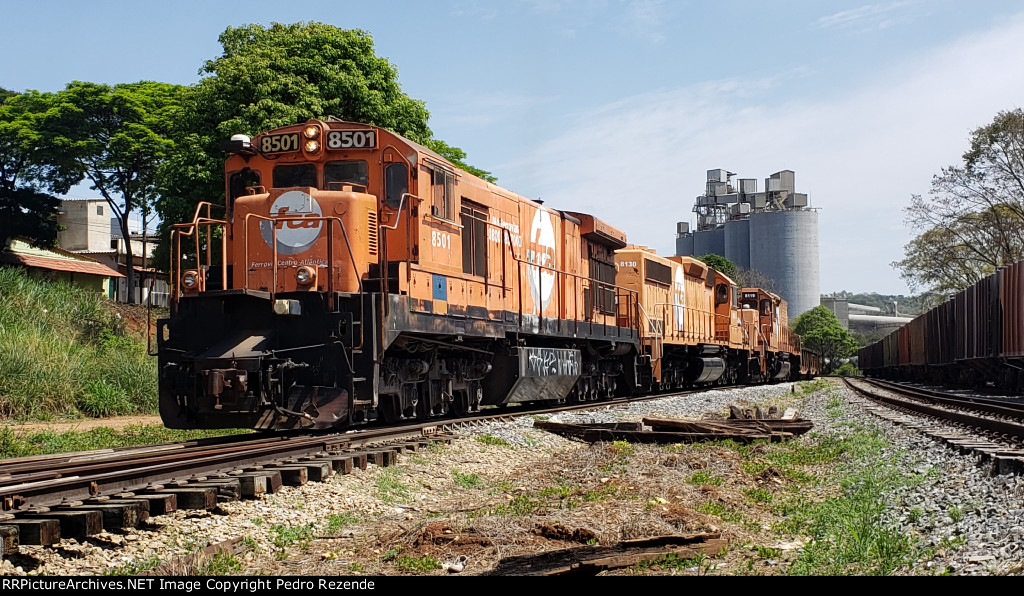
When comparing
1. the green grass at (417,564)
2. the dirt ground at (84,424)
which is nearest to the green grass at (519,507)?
the green grass at (417,564)

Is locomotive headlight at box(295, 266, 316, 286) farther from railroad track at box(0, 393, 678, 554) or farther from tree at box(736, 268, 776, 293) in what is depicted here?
tree at box(736, 268, 776, 293)

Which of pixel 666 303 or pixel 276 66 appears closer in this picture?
pixel 666 303

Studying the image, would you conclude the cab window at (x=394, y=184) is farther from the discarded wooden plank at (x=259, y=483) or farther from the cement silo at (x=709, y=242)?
the cement silo at (x=709, y=242)

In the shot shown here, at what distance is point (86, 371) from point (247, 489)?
1203 centimetres

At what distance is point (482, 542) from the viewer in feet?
18.4

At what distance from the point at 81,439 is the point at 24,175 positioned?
3240 centimetres

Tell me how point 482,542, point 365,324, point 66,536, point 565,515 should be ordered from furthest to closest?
point 365,324
point 565,515
point 482,542
point 66,536

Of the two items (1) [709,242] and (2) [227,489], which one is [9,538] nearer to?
(2) [227,489]

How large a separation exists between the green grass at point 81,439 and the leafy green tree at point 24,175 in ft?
94.2

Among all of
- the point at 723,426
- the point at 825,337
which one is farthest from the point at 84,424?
the point at 825,337

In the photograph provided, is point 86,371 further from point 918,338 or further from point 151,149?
point 918,338

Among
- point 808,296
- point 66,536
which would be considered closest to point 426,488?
point 66,536

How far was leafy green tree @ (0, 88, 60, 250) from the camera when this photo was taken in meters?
37.7

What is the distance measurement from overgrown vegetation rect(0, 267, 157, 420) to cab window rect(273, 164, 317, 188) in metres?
6.57
